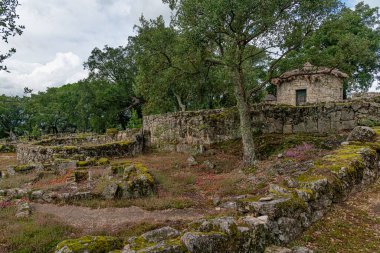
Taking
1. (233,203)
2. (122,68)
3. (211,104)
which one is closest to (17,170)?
(233,203)

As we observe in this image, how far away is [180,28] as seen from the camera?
13594mm

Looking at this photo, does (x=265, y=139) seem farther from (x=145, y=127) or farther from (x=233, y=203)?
(x=145, y=127)

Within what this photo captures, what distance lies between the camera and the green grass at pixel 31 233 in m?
5.91

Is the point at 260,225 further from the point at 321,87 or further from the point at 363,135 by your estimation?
the point at 321,87

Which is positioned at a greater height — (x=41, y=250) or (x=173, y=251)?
(x=173, y=251)

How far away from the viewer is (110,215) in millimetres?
8086

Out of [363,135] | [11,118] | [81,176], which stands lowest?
[81,176]

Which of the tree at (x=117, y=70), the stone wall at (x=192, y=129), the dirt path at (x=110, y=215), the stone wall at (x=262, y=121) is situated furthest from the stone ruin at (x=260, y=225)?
the tree at (x=117, y=70)

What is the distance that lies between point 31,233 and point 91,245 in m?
2.73

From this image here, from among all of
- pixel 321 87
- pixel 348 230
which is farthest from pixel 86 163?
pixel 321 87

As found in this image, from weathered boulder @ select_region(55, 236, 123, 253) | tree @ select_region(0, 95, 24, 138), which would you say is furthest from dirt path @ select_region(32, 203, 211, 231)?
tree @ select_region(0, 95, 24, 138)

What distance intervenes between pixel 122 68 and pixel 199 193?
33137 mm

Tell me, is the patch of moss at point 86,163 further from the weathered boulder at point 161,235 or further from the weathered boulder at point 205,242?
the weathered boulder at point 205,242

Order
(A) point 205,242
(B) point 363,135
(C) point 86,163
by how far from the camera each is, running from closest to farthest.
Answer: (A) point 205,242, (B) point 363,135, (C) point 86,163
